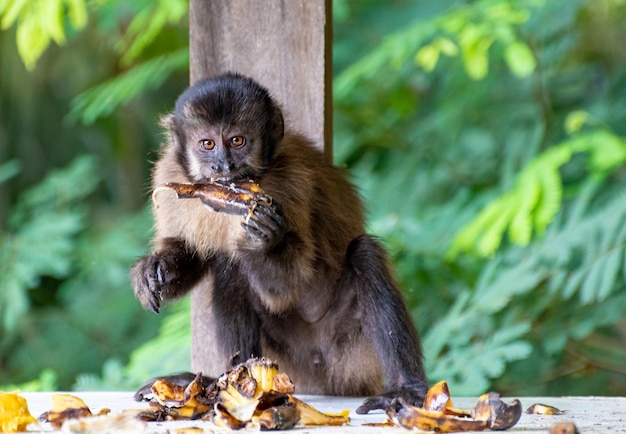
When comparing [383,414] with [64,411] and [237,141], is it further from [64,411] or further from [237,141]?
[237,141]

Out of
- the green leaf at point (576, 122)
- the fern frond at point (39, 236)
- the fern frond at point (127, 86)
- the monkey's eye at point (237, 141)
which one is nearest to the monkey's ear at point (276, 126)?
the monkey's eye at point (237, 141)

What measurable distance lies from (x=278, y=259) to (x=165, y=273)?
0.59 metres

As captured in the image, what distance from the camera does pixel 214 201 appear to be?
438cm

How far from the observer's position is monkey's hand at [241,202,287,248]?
430 centimetres

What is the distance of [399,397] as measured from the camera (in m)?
4.32

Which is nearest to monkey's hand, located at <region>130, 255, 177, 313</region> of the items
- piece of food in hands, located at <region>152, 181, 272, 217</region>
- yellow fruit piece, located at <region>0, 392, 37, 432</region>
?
piece of food in hands, located at <region>152, 181, 272, 217</region>

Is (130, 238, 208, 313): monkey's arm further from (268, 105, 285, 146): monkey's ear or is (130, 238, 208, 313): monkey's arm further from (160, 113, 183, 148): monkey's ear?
(268, 105, 285, 146): monkey's ear

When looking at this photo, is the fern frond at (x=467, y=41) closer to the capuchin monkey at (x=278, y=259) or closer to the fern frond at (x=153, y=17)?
the fern frond at (x=153, y=17)

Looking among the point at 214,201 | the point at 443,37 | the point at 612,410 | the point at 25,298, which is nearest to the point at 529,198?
the point at 443,37

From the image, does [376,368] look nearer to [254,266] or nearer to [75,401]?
[254,266]

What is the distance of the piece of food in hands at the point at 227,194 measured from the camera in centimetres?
431

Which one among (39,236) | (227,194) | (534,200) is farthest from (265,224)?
(39,236)

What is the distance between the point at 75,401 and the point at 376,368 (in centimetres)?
166

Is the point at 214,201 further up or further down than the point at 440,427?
further up
